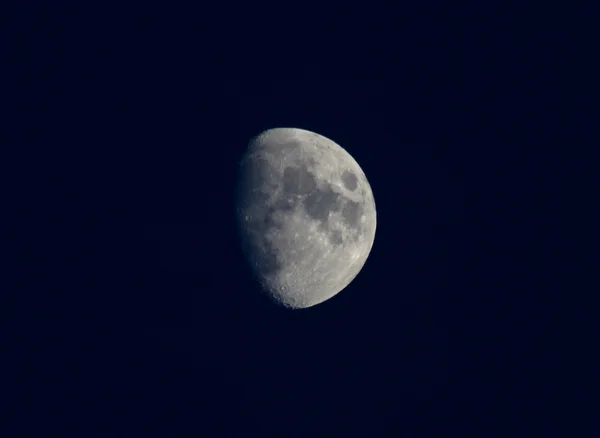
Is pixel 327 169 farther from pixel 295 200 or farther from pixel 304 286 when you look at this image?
pixel 304 286

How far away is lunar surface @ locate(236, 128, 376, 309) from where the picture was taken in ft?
22.4

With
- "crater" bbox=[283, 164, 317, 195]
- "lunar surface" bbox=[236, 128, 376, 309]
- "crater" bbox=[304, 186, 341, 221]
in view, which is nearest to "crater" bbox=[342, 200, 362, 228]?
"lunar surface" bbox=[236, 128, 376, 309]

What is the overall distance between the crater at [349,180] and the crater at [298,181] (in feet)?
1.95

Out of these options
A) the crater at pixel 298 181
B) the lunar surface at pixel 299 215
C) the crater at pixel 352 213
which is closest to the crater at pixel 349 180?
the lunar surface at pixel 299 215

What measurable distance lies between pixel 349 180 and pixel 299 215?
3.60 ft

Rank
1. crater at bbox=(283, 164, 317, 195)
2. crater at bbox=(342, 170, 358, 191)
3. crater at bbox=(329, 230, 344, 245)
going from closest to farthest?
crater at bbox=(283, 164, 317, 195)
crater at bbox=(329, 230, 344, 245)
crater at bbox=(342, 170, 358, 191)

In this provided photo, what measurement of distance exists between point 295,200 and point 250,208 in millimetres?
696

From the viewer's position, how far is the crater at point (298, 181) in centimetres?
679

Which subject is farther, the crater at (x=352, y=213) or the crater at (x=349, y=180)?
the crater at (x=349, y=180)

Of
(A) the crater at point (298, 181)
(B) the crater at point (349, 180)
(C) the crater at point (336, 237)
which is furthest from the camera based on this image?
(B) the crater at point (349, 180)

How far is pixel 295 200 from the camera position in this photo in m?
6.77

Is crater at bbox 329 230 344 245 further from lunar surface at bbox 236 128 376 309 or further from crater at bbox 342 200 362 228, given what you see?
crater at bbox 342 200 362 228

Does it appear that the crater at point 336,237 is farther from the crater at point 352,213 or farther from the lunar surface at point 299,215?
the crater at point 352,213

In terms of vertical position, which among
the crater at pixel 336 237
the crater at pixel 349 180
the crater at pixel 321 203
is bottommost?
the crater at pixel 336 237
